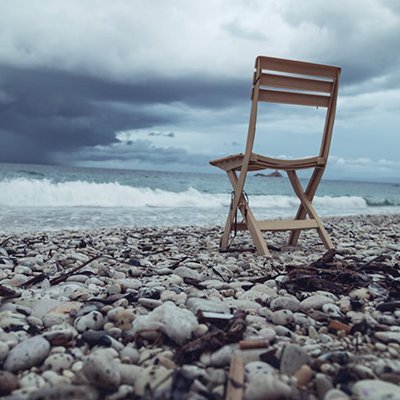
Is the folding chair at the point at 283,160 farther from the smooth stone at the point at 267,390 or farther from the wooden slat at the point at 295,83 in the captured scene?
the smooth stone at the point at 267,390

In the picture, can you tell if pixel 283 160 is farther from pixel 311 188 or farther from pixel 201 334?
pixel 201 334

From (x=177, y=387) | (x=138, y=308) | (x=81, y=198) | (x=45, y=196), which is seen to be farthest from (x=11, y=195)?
(x=177, y=387)

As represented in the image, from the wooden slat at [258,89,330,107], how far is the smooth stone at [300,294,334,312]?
2.41 meters

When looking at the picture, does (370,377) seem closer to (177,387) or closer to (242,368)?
(242,368)

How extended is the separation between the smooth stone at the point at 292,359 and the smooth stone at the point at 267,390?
166mm

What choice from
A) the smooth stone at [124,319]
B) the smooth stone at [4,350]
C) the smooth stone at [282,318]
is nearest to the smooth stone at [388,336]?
the smooth stone at [282,318]

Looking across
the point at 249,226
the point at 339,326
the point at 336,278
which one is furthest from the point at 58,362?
the point at 249,226

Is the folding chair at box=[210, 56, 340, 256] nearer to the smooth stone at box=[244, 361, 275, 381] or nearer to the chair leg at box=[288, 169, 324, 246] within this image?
the chair leg at box=[288, 169, 324, 246]

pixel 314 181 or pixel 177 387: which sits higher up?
pixel 314 181

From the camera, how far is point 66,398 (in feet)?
4.36

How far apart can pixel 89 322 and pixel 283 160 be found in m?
2.83

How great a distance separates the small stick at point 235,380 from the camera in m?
1.40

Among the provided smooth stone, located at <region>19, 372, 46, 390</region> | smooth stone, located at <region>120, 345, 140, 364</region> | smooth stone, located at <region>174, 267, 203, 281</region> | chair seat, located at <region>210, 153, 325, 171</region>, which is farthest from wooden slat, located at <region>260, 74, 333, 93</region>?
smooth stone, located at <region>19, 372, 46, 390</region>

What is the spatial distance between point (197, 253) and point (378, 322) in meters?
2.71
